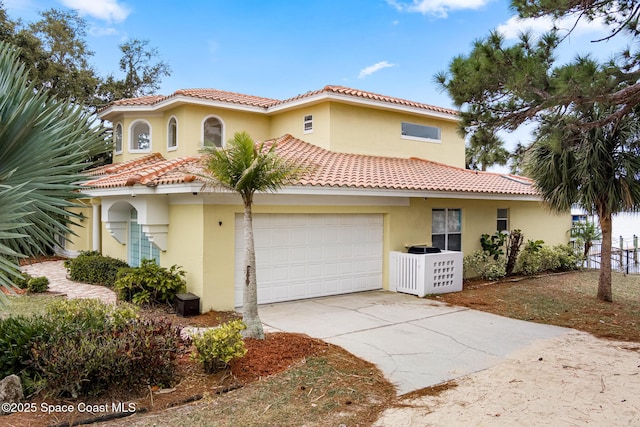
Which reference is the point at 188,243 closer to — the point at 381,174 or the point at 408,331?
the point at 408,331

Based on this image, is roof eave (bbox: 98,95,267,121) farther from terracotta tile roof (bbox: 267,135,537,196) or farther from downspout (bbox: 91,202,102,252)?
downspout (bbox: 91,202,102,252)

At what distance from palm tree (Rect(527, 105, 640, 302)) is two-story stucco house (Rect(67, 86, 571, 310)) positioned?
8.09ft

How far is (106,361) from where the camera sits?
523cm

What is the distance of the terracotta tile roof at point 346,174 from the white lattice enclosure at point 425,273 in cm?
191

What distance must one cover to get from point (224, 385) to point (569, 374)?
4785 mm

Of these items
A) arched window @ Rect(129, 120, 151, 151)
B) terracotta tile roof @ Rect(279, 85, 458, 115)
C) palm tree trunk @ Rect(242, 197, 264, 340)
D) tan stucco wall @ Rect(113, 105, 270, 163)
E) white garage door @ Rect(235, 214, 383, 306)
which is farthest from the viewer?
arched window @ Rect(129, 120, 151, 151)

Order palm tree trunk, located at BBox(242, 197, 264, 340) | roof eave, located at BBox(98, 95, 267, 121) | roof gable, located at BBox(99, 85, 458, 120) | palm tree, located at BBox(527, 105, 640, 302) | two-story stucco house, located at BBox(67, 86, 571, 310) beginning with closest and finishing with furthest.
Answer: palm tree trunk, located at BBox(242, 197, 264, 340), two-story stucco house, located at BBox(67, 86, 571, 310), palm tree, located at BBox(527, 105, 640, 302), roof gable, located at BBox(99, 85, 458, 120), roof eave, located at BBox(98, 95, 267, 121)

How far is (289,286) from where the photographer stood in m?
11.4

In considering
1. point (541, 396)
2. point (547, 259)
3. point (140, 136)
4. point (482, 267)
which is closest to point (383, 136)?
point (482, 267)

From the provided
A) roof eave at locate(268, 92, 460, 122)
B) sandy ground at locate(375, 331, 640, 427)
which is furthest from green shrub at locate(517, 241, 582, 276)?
sandy ground at locate(375, 331, 640, 427)

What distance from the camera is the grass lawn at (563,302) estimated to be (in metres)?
9.70

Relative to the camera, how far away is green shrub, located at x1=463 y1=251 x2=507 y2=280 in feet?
50.0

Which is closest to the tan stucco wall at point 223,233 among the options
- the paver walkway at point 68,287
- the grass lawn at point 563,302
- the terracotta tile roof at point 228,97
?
the paver walkway at point 68,287

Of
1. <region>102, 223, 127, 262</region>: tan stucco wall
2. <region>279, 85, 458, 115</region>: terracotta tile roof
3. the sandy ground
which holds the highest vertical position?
<region>279, 85, 458, 115</region>: terracotta tile roof
